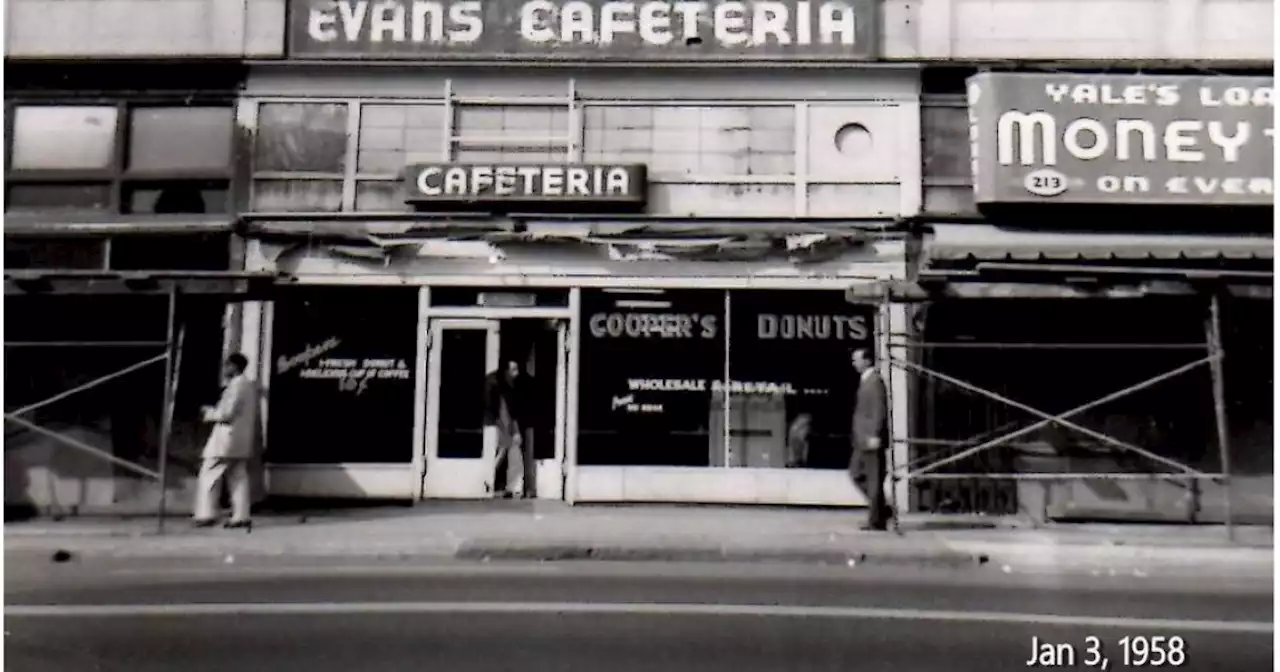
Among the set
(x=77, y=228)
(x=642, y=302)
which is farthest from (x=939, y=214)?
(x=77, y=228)

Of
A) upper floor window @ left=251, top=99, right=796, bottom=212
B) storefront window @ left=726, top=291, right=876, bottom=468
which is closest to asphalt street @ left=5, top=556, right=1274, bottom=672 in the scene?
storefront window @ left=726, top=291, right=876, bottom=468

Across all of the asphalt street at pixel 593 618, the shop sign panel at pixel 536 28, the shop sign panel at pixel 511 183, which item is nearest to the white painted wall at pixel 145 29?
the shop sign panel at pixel 536 28

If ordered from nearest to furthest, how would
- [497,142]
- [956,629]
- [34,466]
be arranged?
[956,629]
[34,466]
[497,142]

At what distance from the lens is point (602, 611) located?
4.21 metres

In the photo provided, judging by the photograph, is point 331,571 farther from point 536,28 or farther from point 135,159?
point 536,28

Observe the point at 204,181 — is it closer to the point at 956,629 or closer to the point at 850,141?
the point at 850,141

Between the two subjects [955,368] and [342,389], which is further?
[955,368]

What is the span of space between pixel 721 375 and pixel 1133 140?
2.90 metres

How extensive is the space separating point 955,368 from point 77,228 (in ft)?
18.8

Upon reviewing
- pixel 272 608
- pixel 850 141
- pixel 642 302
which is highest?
pixel 850 141

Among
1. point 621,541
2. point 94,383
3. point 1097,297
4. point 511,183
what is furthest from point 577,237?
point 1097,297

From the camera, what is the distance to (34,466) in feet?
16.9

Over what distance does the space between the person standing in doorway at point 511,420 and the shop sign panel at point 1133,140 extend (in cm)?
328

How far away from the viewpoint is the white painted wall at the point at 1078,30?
5.21 metres
